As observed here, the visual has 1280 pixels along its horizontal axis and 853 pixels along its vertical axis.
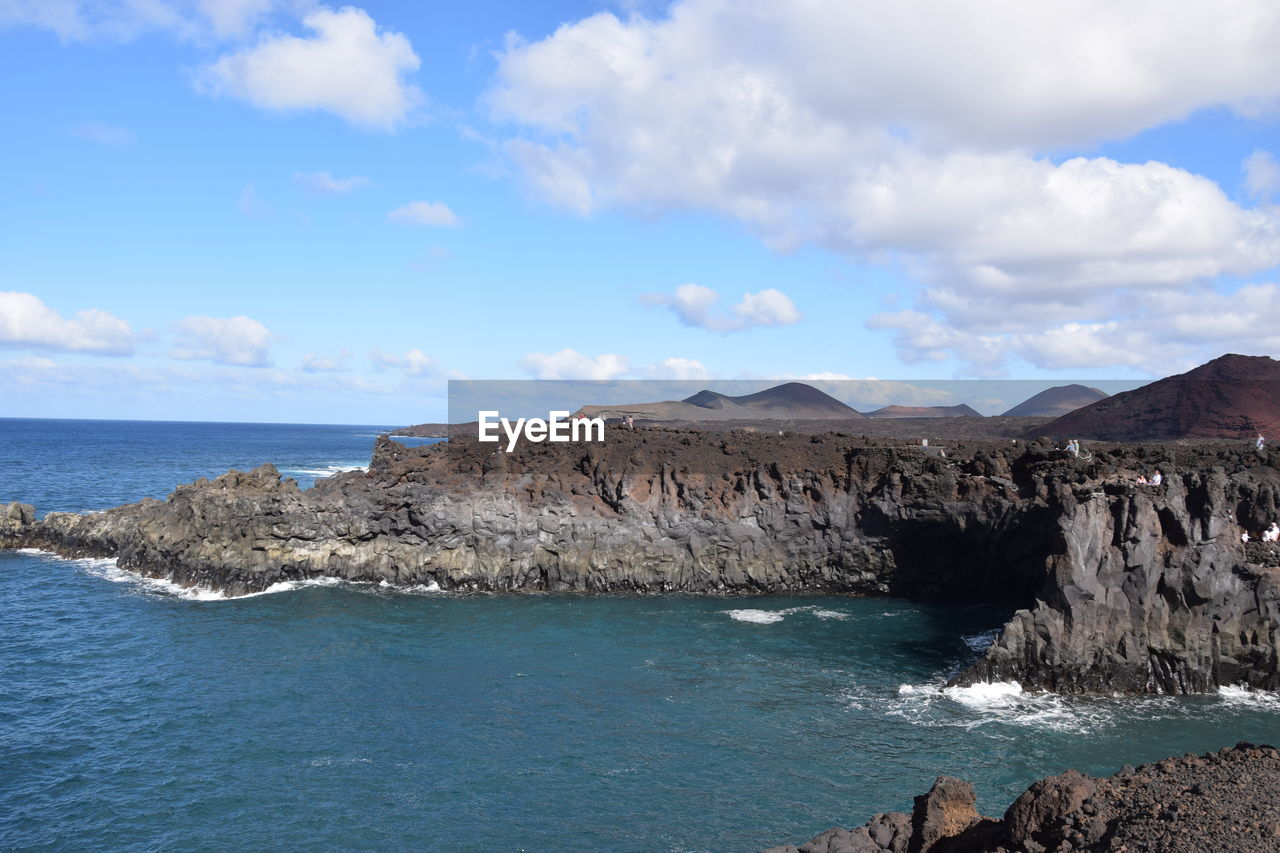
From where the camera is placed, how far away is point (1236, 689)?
1127 inches

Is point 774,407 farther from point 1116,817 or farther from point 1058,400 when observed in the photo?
point 1116,817

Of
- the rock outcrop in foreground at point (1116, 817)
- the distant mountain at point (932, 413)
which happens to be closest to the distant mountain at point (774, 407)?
the distant mountain at point (932, 413)

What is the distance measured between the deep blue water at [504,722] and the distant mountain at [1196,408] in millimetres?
32611

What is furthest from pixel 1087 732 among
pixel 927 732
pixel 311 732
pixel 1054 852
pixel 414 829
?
pixel 311 732

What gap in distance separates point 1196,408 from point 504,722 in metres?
58.0

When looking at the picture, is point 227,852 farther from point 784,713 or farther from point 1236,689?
point 1236,689

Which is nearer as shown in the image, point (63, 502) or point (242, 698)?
point (242, 698)

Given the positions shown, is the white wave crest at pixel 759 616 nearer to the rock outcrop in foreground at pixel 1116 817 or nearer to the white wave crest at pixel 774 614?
the white wave crest at pixel 774 614

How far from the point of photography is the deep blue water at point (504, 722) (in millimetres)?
19328

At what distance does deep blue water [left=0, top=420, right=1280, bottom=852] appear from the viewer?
19.3 meters

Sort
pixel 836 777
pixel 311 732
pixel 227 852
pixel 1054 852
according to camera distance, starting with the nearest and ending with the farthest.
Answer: pixel 1054 852 → pixel 227 852 → pixel 836 777 → pixel 311 732

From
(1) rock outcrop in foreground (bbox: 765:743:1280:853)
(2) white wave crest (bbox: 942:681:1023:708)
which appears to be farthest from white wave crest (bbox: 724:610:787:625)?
(1) rock outcrop in foreground (bbox: 765:743:1280:853)

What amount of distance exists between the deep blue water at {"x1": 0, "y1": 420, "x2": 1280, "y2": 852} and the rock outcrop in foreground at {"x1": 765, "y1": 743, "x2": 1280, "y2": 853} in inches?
210

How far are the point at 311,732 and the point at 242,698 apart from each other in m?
4.08
